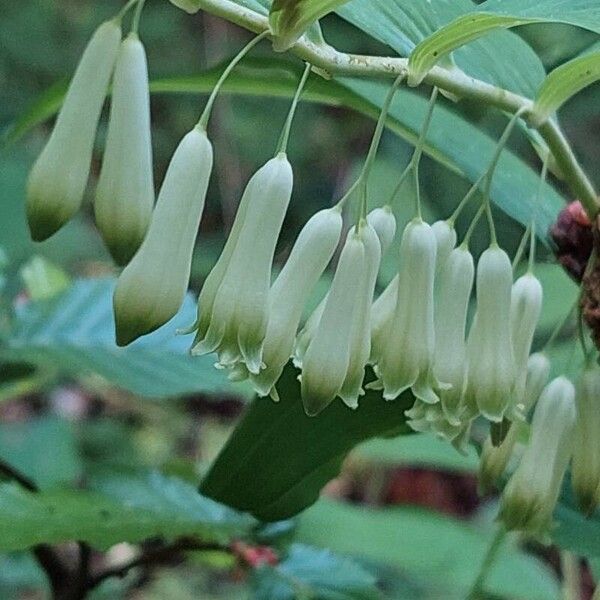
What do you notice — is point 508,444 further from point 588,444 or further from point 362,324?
point 362,324

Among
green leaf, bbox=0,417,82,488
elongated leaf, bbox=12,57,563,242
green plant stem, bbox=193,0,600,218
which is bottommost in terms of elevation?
green leaf, bbox=0,417,82,488

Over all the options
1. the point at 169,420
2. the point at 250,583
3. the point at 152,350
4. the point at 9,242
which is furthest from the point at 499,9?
the point at 169,420

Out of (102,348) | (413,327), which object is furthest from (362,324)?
(102,348)

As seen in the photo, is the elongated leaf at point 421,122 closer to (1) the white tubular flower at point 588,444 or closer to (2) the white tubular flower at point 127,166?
(1) the white tubular flower at point 588,444

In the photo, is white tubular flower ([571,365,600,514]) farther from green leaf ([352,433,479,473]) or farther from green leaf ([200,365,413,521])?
green leaf ([352,433,479,473])

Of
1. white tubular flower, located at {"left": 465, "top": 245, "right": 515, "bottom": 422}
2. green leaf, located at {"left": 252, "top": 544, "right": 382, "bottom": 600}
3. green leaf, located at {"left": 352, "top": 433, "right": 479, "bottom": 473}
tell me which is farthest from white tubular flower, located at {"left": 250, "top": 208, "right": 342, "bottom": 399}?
green leaf, located at {"left": 352, "top": 433, "right": 479, "bottom": 473}

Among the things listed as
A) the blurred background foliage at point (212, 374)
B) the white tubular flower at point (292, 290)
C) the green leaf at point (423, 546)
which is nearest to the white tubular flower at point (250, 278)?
the white tubular flower at point (292, 290)
